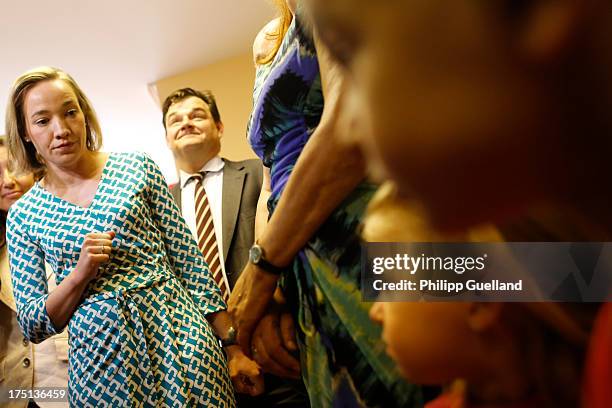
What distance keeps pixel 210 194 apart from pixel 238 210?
0.32 ft

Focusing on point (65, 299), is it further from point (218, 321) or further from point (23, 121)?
point (23, 121)

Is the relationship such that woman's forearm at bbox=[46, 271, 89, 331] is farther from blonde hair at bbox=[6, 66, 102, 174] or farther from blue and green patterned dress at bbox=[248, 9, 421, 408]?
blue and green patterned dress at bbox=[248, 9, 421, 408]

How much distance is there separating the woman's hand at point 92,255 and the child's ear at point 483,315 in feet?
1.97

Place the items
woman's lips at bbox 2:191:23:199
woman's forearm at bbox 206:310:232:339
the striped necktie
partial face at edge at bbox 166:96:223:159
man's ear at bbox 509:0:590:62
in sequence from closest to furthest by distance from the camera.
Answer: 1. man's ear at bbox 509:0:590:62
2. woman's forearm at bbox 206:310:232:339
3. the striped necktie
4. woman's lips at bbox 2:191:23:199
5. partial face at edge at bbox 166:96:223:159

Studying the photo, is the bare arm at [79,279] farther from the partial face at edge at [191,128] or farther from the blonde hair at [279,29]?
the partial face at edge at [191,128]

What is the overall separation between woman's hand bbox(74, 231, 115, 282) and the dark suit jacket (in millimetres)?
501

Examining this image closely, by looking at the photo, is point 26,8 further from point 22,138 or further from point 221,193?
point 22,138

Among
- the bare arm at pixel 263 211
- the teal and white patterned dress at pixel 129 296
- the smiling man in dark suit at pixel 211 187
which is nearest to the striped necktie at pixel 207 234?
the smiling man in dark suit at pixel 211 187

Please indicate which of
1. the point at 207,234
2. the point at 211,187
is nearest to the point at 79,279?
the point at 207,234

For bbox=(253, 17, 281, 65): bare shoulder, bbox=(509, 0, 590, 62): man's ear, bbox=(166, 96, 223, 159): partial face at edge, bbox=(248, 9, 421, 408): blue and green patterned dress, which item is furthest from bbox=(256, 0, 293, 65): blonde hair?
bbox=(166, 96, 223, 159): partial face at edge

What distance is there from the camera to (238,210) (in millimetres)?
1461

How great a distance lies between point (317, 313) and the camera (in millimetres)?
526

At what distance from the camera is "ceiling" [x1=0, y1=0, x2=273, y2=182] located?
69.3 inches

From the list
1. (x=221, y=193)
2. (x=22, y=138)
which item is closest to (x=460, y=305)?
(x=22, y=138)
